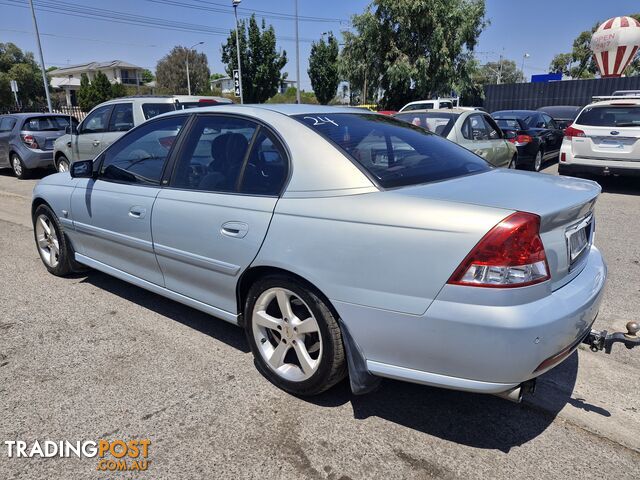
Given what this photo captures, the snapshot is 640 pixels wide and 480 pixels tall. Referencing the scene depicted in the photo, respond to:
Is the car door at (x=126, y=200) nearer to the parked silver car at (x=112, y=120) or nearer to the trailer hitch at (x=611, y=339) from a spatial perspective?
the trailer hitch at (x=611, y=339)

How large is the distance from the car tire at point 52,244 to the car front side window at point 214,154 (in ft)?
6.06

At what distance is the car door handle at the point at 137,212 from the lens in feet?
11.3

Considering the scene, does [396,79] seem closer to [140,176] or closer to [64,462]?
[140,176]

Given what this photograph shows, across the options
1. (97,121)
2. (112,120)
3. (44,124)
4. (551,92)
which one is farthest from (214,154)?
(551,92)

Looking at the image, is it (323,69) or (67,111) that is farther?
(323,69)

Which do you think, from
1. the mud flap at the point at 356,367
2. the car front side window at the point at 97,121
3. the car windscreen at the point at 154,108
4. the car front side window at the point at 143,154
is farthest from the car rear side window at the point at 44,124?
the mud flap at the point at 356,367

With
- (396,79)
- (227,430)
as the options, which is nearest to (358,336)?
(227,430)

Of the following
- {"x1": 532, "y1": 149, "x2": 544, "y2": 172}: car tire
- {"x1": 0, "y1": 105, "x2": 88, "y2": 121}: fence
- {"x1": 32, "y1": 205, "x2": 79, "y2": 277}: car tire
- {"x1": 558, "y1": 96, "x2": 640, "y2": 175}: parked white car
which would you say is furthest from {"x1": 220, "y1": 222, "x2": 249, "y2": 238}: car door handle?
{"x1": 0, "y1": 105, "x2": 88, "y2": 121}: fence

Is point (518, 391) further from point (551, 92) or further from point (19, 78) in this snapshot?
point (19, 78)

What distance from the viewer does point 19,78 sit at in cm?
4862

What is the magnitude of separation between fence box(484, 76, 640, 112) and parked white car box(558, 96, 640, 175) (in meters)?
22.2

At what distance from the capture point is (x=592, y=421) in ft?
8.50

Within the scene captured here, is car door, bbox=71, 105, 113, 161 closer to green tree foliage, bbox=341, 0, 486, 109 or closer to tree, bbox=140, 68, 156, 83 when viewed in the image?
green tree foliage, bbox=341, 0, 486, 109

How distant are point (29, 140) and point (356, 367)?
39.6 ft
